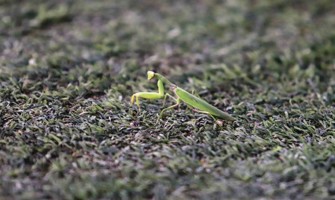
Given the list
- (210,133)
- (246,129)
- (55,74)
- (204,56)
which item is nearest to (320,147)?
(246,129)

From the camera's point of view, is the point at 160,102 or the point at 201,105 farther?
the point at 160,102

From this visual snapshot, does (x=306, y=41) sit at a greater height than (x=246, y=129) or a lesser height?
greater

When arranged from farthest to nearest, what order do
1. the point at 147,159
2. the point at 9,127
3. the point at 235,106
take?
the point at 235,106, the point at 9,127, the point at 147,159

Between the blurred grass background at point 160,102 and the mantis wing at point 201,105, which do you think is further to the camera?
→ the mantis wing at point 201,105

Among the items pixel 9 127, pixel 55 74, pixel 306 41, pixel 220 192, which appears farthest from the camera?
pixel 306 41

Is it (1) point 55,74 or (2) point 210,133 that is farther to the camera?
(1) point 55,74

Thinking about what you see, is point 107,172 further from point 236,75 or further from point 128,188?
point 236,75

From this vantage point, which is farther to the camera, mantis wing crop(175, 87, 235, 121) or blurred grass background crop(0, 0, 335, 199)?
mantis wing crop(175, 87, 235, 121)
